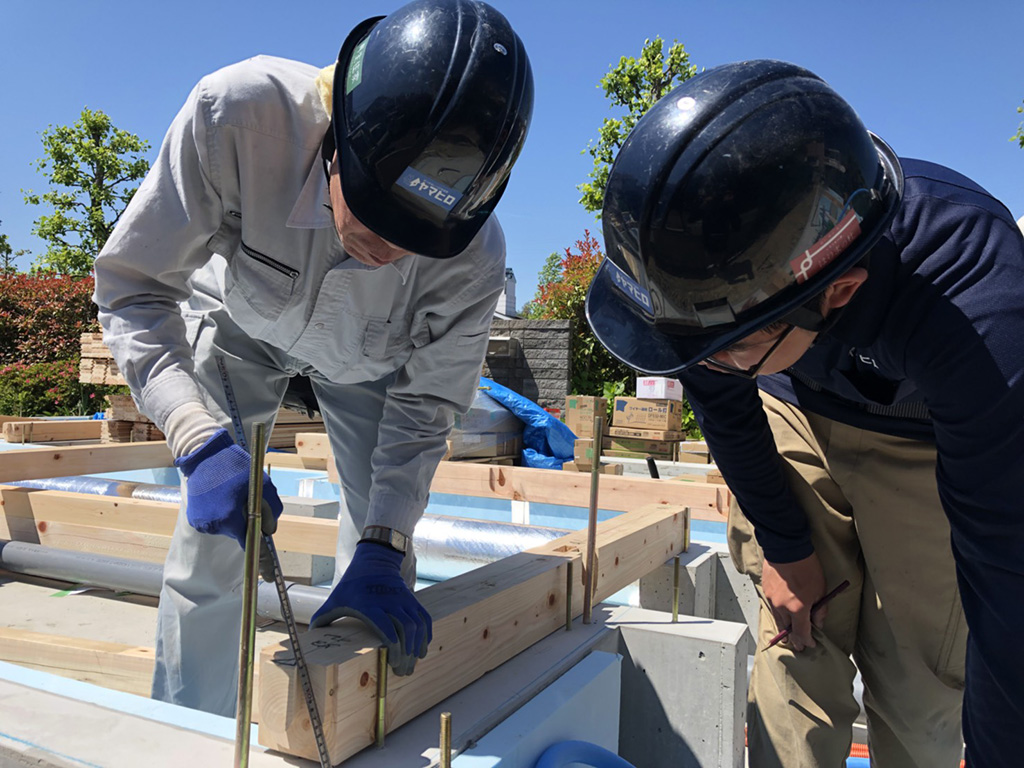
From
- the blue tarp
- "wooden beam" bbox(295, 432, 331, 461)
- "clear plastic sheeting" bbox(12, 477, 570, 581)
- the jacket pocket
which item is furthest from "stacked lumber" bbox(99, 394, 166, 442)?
the jacket pocket

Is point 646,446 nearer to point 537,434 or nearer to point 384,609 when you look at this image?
point 537,434

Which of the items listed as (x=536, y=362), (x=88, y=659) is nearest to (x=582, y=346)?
(x=536, y=362)

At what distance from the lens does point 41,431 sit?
22.9 ft

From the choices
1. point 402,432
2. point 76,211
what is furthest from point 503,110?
point 76,211

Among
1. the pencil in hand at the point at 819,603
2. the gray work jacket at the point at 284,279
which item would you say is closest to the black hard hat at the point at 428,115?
the gray work jacket at the point at 284,279

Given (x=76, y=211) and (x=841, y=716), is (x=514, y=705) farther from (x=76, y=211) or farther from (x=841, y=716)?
(x=76, y=211)

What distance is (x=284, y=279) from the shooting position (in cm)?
188

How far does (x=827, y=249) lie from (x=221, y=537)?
5.57 ft

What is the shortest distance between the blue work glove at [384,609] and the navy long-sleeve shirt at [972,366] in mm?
1009

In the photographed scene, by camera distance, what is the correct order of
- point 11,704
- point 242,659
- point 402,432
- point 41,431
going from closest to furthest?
point 242,659 < point 11,704 < point 402,432 < point 41,431

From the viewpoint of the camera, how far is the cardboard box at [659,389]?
727 cm

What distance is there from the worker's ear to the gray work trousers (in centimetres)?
139

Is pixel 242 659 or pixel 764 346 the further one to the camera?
pixel 764 346

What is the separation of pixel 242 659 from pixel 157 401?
0.67 metres
